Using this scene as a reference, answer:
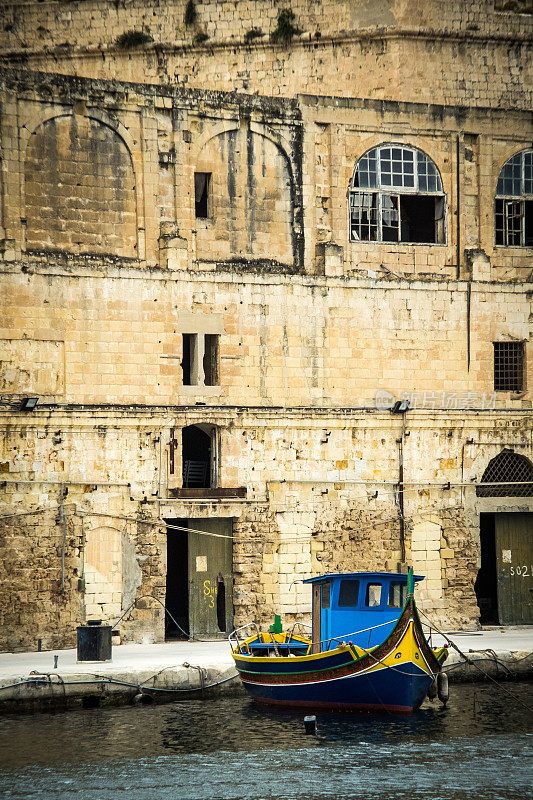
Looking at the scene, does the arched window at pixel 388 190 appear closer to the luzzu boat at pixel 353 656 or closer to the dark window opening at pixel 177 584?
the dark window opening at pixel 177 584

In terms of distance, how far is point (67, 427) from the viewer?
2838cm

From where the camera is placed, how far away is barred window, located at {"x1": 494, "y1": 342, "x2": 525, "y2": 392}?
32219 millimetres

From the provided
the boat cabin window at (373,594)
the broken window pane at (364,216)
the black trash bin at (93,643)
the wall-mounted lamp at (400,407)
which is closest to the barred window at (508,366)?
the wall-mounted lamp at (400,407)

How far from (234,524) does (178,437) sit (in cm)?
226

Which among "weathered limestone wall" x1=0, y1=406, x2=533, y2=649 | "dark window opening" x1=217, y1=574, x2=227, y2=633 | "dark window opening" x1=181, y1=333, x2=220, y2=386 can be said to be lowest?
"dark window opening" x1=217, y1=574, x2=227, y2=633

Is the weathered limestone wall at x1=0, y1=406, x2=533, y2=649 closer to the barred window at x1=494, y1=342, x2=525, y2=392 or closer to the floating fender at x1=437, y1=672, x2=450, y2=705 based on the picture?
the barred window at x1=494, y1=342, x2=525, y2=392

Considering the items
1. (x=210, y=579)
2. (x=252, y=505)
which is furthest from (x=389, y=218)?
(x=210, y=579)

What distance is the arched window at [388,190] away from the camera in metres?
31.4

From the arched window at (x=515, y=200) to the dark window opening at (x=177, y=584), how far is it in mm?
10329

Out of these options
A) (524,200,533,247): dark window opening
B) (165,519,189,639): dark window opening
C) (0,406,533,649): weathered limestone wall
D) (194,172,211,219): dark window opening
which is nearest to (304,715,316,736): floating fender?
(165,519,189,639): dark window opening

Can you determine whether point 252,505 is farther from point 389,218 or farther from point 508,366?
point 389,218

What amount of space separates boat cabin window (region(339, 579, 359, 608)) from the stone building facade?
4.80 meters

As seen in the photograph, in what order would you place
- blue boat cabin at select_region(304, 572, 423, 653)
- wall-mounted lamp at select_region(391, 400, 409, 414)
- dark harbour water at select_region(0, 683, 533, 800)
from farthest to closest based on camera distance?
wall-mounted lamp at select_region(391, 400, 409, 414), blue boat cabin at select_region(304, 572, 423, 653), dark harbour water at select_region(0, 683, 533, 800)

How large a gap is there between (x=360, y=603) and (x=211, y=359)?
7544mm
